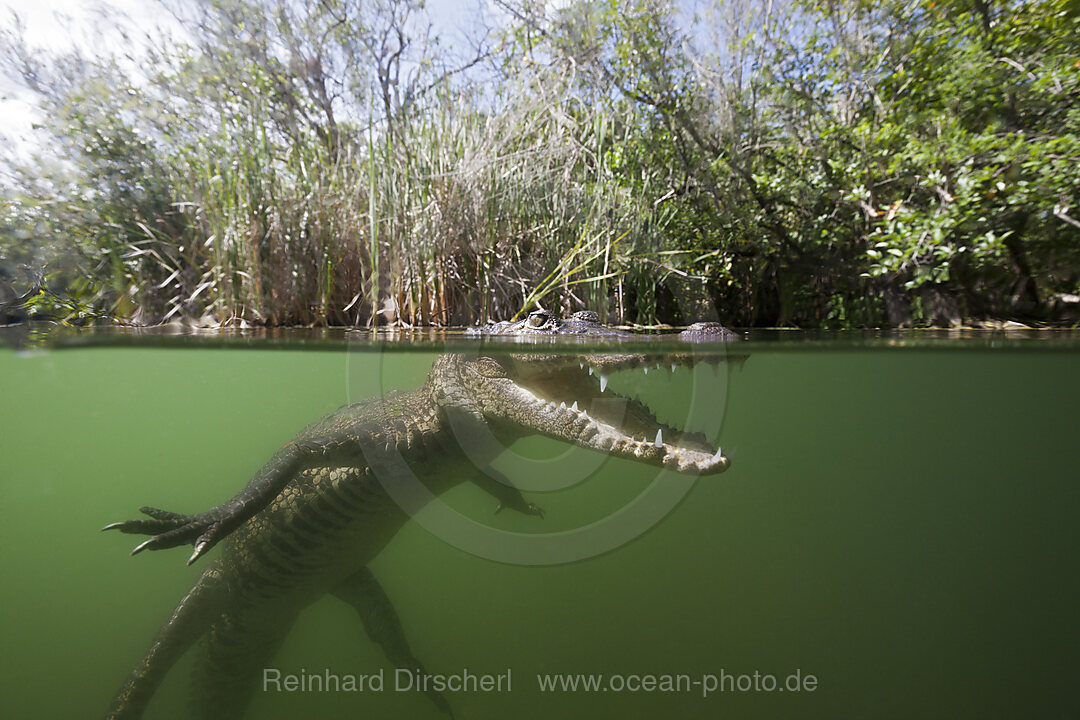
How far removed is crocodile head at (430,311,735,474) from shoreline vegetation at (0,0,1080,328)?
1.98 m

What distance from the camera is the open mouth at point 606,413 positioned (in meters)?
2.09

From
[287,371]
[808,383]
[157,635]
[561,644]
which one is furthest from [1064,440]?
[157,635]

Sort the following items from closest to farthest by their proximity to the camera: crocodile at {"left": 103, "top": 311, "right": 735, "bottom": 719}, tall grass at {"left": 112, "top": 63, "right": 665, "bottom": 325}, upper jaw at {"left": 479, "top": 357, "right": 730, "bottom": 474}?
upper jaw at {"left": 479, "top": 357, "right": 730, "bottom": 474} < crocodile at {"left": 103, "top": 311, "right": 735, "bottom": 719} < tall grass at {"left": 112, "top": 63, "right": 665, "bottom": 325}

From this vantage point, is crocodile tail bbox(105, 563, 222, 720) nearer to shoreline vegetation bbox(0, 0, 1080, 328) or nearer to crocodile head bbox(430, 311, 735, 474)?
crocodile head bbox(430, 311, 735, 474)

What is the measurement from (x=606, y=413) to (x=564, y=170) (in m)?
3.51

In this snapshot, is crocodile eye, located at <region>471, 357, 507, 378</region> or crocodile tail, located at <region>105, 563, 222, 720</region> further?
crocodile eye, located at <region>471, 357, 507, 378</region>

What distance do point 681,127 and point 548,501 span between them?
19.9ft

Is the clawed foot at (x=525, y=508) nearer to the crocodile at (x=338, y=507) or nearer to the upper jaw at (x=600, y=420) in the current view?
the crocodile at (x=338, y=507)

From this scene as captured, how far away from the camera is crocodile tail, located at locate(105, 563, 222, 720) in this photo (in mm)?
2705

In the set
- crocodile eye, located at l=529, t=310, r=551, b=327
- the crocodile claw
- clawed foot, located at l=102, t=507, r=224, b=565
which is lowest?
the crocodile claw

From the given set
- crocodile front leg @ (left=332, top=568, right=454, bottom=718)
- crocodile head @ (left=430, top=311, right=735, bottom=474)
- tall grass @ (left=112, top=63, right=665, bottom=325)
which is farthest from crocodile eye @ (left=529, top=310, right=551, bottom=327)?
crocodile front leg @ (left=332, top=568, right=454, bottom=718)

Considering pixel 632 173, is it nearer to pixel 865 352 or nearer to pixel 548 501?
pixel 865 352

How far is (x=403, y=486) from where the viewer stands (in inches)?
108

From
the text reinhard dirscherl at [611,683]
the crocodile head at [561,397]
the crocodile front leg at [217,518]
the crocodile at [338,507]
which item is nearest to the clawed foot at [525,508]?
the crocodile at [338,507]
